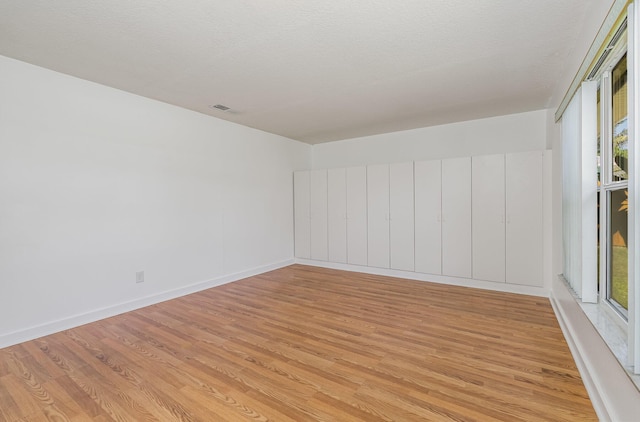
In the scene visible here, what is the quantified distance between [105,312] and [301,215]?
3.53 m

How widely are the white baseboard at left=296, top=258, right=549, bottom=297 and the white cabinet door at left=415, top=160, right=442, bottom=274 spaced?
0.13 m

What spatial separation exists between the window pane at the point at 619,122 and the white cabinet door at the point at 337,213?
383 centimetres

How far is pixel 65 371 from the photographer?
2219 mm

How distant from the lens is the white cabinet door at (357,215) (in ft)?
17.2

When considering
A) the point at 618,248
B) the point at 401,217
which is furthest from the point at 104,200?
the point at 618,248

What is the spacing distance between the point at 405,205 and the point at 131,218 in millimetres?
3863

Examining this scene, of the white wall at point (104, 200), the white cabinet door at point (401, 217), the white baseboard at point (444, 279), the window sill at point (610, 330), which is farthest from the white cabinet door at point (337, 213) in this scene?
the window sill at point (610, 330)

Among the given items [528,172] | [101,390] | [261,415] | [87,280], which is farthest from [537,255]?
[87,280]

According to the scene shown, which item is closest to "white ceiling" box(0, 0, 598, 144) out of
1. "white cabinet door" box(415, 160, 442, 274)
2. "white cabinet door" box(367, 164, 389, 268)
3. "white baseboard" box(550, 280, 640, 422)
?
"white cabinet door" box(415, 160, 442, 274)

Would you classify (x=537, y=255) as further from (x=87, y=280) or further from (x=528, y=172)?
(x=87, y=280)

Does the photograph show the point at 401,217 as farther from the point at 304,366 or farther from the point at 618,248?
the point at 304,366

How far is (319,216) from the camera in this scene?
226 inches

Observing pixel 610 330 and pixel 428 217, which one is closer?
pixel 610 330

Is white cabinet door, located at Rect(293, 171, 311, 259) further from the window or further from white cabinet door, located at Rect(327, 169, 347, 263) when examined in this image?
the window
